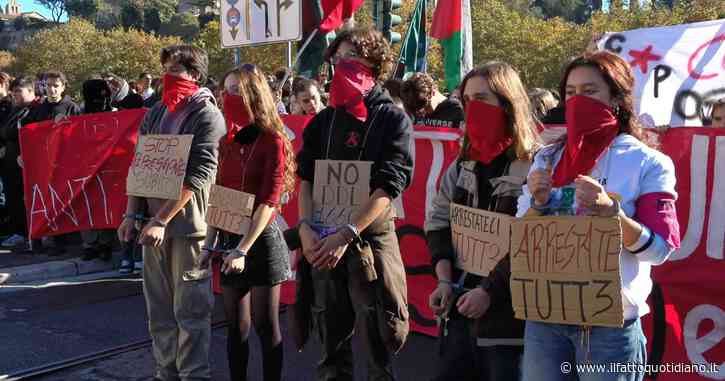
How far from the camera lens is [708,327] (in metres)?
4.05

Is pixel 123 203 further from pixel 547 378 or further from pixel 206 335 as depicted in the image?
pixel 547 378

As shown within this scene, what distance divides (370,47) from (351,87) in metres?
0.20

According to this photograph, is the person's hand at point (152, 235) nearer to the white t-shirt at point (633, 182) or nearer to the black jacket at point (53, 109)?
the white t-shirt at point (633, 182)

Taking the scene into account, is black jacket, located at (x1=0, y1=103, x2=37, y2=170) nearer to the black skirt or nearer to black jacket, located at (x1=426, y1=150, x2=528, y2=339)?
the black skirt

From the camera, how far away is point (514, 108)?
2.81 metres

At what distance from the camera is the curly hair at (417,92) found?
629 centimetres

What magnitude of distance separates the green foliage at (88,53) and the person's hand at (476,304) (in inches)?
2063

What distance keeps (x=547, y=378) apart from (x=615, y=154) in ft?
2.38

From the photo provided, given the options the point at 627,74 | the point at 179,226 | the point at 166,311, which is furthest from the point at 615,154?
the point at 166,311

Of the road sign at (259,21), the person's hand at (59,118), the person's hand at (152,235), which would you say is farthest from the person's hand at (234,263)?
the person's hand at (59,118)

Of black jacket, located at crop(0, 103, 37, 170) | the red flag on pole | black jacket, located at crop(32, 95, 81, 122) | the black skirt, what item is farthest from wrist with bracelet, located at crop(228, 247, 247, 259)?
black jacket, located at crop(0, 103, 37, 170)

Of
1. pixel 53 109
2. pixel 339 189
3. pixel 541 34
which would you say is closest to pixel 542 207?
pixel 339 189

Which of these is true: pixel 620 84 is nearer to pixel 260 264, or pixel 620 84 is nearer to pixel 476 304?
pixel 476 304

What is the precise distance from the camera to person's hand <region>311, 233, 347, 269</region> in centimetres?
323
